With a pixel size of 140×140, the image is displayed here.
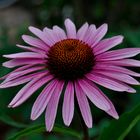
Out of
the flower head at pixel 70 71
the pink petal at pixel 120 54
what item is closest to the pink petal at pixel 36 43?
the flower head at pixel 70 71

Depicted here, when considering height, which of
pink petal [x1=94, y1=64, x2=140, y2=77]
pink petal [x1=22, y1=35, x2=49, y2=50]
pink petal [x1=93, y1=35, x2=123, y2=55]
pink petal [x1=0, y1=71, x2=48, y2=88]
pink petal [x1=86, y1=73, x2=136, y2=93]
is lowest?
pink petal [x1=86, y1=73, x2=136, y2=93]

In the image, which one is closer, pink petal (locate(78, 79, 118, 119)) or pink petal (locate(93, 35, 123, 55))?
pink petal (locate(78, 79, 118, 119))

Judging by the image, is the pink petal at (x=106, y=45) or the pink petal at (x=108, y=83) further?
the pink petal at (x=106, y=45)

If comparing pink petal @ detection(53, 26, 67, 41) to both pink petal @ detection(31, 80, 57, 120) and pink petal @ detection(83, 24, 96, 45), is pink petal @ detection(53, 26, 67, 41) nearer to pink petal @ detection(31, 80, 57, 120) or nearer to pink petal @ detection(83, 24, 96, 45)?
pink petal @ detection(83, 24, 96, 45)

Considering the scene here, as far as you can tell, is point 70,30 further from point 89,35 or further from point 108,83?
point 108,83

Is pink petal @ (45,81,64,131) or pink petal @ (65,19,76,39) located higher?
pink petal @ (65,19,76,39)

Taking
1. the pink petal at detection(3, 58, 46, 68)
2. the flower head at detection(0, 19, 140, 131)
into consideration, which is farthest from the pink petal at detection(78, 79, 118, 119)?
the pink petal at detection(3, 58, 46, 68)

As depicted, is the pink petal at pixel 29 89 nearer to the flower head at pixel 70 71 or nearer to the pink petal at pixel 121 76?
the flower head at pixel 70 71
